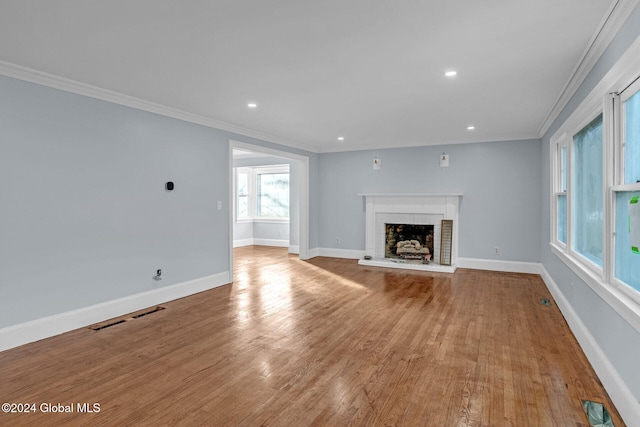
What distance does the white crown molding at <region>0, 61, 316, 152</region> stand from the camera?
302 centimetres

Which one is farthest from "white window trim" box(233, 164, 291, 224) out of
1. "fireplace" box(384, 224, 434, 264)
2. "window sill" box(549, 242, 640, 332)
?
"window sill" box(549, 242, 640, 332)

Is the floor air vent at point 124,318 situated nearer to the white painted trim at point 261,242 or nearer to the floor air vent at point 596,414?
the floor air vent at point 596,414

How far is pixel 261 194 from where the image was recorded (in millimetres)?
9961

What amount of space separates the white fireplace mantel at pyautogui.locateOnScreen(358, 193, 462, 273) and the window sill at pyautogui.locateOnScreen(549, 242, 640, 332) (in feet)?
10.2

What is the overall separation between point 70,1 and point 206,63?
1.02 m

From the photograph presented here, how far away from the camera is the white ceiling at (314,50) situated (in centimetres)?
211

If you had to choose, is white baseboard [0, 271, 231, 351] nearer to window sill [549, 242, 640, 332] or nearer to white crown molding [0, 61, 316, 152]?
white crown molding [0, 61, 316, 152]

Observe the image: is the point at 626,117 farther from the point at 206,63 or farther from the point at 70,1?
the point at 70,1

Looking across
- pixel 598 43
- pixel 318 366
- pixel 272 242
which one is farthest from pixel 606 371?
pixel 272 242

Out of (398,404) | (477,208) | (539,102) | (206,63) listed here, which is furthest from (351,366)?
(477,208)

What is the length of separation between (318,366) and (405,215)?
468cm

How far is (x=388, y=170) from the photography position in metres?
7.10

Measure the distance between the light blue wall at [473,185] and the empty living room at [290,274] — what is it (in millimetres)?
140

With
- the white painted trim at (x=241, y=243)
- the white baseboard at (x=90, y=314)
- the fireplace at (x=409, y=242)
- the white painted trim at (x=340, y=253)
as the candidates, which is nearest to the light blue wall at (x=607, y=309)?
the fireplace at (x=409, y=242)
